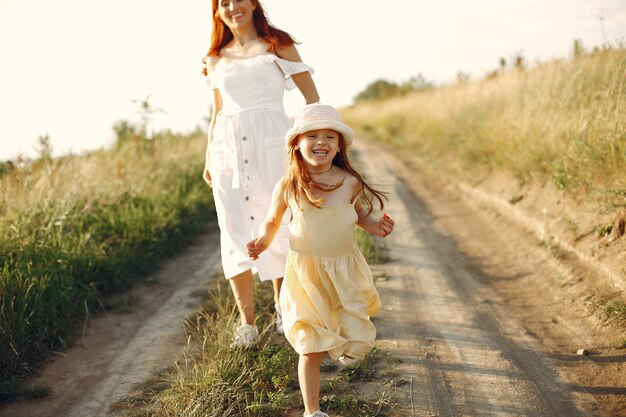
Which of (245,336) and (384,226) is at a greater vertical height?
(384,226)

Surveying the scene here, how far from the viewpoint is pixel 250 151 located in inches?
160

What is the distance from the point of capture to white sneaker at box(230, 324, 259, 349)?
380cm

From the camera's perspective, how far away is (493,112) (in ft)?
32.6

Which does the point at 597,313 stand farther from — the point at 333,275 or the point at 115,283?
the point at 115,283

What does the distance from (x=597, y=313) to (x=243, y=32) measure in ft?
10.3

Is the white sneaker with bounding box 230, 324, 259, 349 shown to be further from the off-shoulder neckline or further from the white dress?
the off-shoulder neckline

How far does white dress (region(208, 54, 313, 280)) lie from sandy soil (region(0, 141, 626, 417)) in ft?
2.43

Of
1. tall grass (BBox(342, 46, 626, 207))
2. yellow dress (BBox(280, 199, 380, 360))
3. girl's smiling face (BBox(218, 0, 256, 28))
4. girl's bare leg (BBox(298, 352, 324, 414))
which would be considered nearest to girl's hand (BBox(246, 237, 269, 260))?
yellow dress (BBox(280, 199, 380, 360))

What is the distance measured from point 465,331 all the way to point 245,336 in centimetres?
158

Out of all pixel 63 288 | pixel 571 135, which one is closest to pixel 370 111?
pixel 571 135

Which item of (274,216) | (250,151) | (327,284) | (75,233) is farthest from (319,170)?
(75,233)

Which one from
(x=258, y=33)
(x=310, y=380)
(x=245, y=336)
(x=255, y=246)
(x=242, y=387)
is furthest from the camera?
(x=258, y=33)

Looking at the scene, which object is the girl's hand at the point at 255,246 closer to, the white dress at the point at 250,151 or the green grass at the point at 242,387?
the green grass at the point at 242,387

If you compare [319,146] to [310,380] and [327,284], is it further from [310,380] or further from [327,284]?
[310,380]
